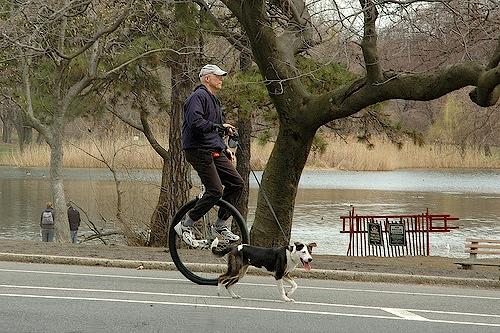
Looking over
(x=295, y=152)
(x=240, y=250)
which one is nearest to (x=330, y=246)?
(x=295, y=152)

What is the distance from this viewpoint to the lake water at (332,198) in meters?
31.2

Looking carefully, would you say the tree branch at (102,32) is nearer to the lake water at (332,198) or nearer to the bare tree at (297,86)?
the bare tree at (297,86)

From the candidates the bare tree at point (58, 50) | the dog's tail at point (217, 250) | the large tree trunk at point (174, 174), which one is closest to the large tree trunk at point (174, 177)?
the large tree trunk at point (174, 174)

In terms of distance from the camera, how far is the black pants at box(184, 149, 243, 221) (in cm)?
984

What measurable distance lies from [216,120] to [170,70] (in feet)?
54.6

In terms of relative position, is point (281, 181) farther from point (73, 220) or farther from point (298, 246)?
point (73, 220)

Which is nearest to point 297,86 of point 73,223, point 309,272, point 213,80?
point 309,272

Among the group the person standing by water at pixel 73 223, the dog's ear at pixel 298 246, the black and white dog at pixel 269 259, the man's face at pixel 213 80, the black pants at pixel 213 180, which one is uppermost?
the man's face at pixel 213 80

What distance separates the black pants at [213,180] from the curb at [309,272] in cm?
273

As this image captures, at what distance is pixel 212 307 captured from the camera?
366 inches

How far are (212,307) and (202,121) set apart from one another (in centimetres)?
186

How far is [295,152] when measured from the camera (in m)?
16.2

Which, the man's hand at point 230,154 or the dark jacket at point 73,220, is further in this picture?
the dark jacket at point 73,220

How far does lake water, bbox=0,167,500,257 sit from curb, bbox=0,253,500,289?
14959 millimetres
